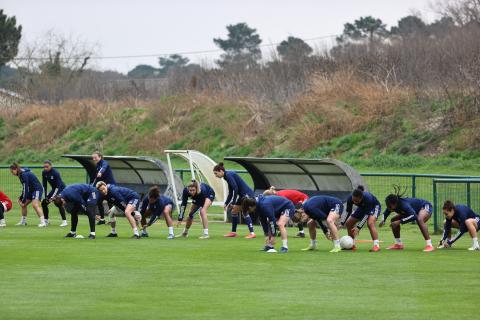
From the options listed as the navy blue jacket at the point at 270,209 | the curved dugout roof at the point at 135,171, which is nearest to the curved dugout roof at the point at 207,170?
the curved dugout roof at the point at 135,171

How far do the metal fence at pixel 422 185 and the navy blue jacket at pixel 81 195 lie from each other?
8.76m

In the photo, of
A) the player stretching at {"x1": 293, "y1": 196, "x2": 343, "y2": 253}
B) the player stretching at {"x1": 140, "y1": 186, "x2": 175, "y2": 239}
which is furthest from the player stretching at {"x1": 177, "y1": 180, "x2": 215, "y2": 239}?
the player stretching at {"x1": 293, "y1": 196, "x2": 343, "y2": 253}

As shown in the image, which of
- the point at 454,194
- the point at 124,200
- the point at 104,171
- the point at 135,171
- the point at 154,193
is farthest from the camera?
the point at 135,171

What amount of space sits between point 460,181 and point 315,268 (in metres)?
9.78

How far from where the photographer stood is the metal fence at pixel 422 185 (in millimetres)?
28750

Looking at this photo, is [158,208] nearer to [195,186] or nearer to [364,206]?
[195,186]

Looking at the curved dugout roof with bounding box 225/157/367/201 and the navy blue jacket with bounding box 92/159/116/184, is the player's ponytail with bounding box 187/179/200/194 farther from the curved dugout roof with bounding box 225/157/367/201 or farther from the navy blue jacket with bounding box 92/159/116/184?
the curved dugout roof with bounding box 225/157/367/201

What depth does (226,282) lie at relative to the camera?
17.5m

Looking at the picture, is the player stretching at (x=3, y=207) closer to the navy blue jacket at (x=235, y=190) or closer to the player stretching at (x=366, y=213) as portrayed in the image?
the navy blue jacket at (x=235, y=190)

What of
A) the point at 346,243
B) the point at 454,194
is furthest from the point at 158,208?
the point at 454,194

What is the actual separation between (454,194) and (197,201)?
6892 millimetres

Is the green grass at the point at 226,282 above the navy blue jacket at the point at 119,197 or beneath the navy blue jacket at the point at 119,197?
beneath

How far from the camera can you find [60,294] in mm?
16062

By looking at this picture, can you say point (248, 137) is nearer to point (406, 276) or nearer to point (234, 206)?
point (234, 206)
